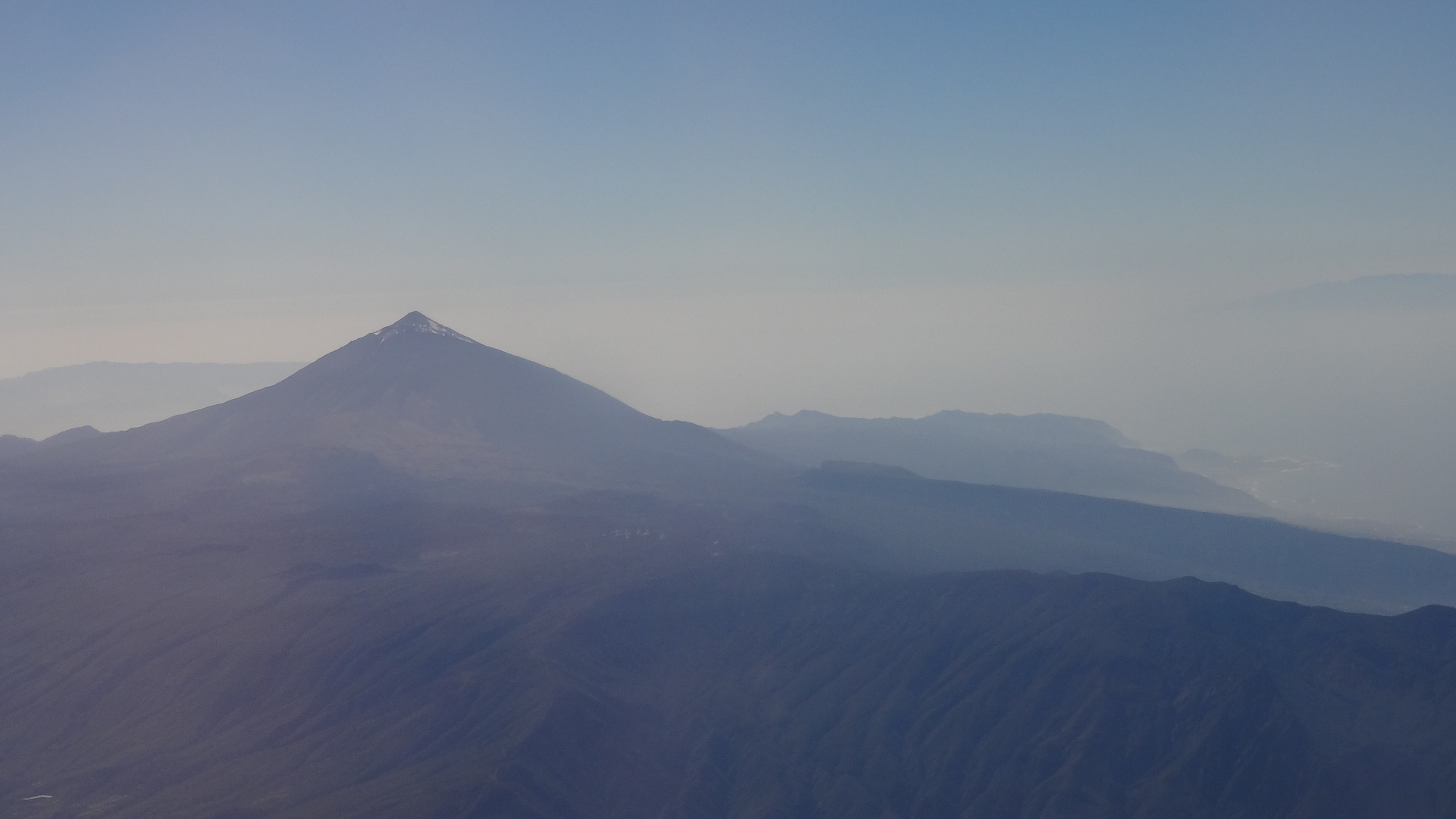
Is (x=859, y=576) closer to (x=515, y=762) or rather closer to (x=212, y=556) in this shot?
(x=515, y=762)

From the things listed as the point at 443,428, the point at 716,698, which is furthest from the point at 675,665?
the point at 443,428

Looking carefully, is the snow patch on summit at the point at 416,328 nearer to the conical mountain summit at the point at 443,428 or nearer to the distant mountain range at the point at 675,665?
the conical mountain summit at the point at 443,428

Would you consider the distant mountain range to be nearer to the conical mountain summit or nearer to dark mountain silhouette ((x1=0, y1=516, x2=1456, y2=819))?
Result: dark mountain silhouette ((x1=0, y1=516, x2=1456, y2=819))

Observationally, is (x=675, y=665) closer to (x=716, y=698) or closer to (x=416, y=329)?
(x=716, y=698)

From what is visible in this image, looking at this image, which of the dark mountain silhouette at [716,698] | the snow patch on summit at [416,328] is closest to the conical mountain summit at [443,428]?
the snow patch on summit at [416,328]

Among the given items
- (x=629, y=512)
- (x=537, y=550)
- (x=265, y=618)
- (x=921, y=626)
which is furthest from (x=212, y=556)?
(x=921, y=626)

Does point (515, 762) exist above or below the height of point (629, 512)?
below

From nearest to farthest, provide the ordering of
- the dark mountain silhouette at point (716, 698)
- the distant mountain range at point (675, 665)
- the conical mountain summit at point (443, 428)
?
the dark mountain silhouette at point (716, 698)
the distant mountain range at point (675, 665)
the conical mountain summit at point (443, 428)
